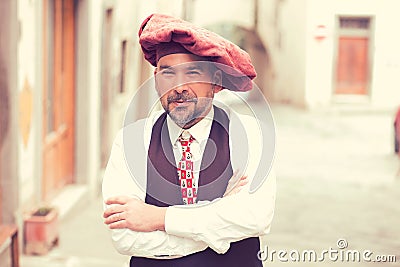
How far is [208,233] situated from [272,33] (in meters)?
17.1

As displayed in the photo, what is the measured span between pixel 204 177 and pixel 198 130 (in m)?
0.11

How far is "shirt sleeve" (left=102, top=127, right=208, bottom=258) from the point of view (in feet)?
6.33

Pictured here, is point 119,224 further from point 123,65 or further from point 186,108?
point 123,65

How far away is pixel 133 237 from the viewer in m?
1.93

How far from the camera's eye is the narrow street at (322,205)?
234 inches

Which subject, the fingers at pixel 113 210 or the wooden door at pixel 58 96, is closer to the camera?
the fingers at pixel 113 210

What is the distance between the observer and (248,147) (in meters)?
1.94

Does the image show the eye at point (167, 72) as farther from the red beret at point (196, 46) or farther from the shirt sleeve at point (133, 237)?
the shirt sleeve at point (133, 237)

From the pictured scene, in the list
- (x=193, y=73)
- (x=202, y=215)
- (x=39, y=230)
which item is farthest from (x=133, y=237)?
(x=39, y=230)

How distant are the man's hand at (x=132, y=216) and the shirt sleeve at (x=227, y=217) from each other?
0.08 ft

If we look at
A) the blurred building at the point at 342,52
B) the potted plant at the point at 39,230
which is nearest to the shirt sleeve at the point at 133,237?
the potted plant at the point at 39,230

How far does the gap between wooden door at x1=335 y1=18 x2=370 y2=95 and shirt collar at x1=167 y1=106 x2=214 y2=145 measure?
15.7 meters

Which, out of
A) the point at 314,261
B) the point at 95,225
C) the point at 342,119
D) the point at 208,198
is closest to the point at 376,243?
the point at 314,261

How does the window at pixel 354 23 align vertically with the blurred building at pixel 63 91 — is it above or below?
above
